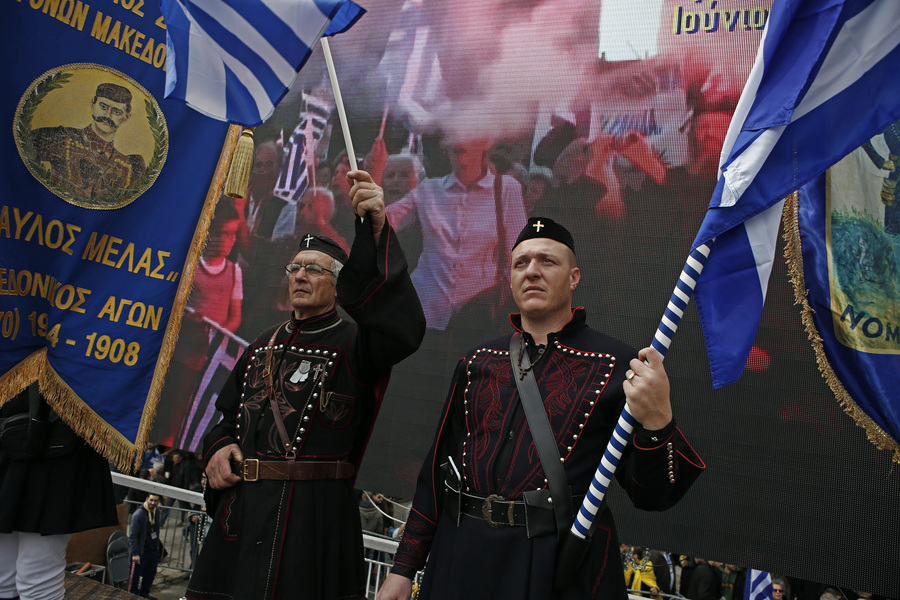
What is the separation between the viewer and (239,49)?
246 centimetres

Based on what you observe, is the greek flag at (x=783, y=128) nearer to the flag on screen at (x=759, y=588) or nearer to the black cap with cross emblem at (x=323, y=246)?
the black cap with cross emblem at (x=323, y=246)

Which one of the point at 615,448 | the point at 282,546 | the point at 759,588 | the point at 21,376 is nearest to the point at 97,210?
the point at 21,376

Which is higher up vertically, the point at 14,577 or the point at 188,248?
the point at 188,248

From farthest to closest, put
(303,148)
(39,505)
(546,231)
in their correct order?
(303,148) → (39,505) → (546,231)

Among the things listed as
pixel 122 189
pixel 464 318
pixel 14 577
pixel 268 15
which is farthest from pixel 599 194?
pixel 14 577

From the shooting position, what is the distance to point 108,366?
2.91 metres

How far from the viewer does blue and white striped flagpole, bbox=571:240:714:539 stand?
174cm

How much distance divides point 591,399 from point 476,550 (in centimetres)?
57

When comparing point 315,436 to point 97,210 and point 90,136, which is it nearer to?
point 97,210

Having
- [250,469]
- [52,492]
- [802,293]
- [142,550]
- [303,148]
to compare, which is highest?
[303,148]

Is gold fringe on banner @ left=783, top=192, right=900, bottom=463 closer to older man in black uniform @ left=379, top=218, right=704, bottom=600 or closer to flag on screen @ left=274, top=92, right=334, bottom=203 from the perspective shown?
older man in black uniform @ left=379, top=218, right=704, bottom=600

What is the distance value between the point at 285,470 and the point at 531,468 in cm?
106

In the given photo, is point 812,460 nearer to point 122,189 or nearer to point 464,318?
point 464,318

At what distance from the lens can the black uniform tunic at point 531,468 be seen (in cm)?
190
